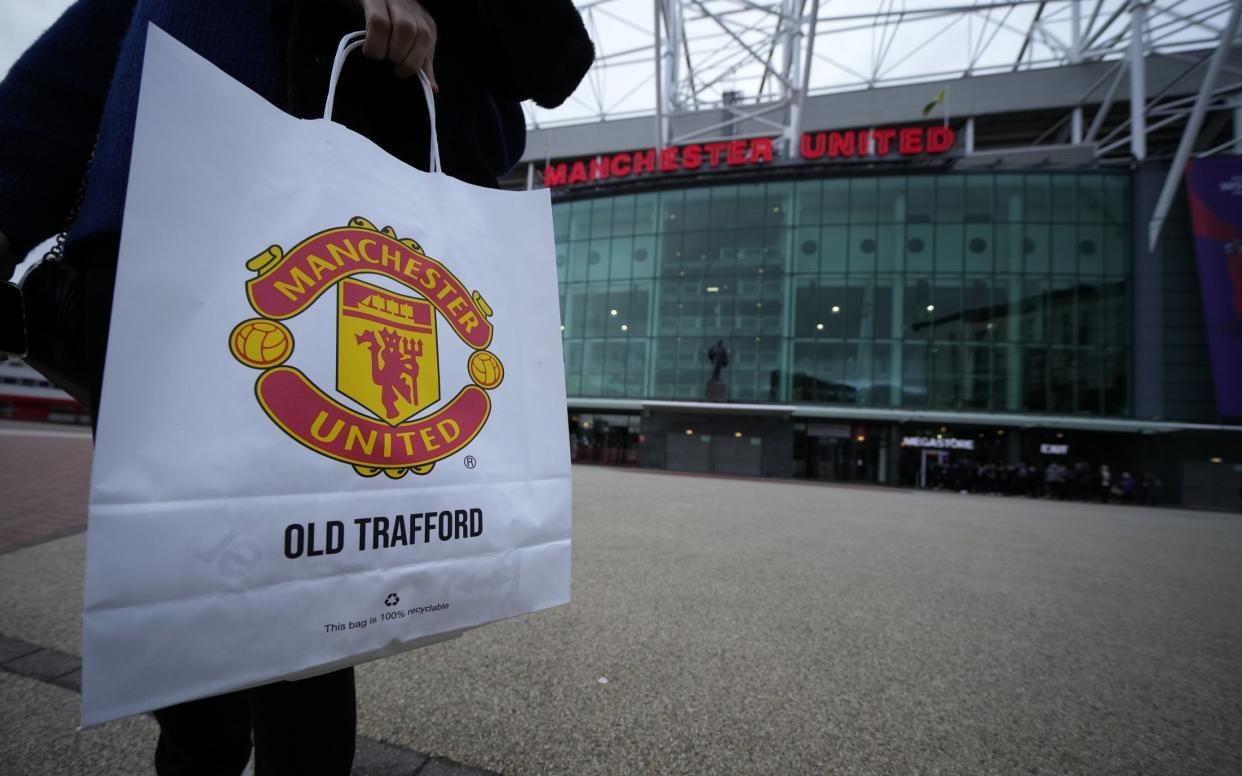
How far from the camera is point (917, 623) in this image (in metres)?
3.20

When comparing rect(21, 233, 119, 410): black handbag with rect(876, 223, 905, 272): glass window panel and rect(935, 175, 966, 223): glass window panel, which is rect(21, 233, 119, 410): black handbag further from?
rect(935, 175, 966, 223): glass window panel

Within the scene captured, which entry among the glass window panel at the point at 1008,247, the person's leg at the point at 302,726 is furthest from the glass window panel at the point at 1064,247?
the person's leg at the point at 302,726

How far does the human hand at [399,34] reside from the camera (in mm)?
894

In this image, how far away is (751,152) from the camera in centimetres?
2681

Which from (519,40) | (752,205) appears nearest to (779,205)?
(752,205)

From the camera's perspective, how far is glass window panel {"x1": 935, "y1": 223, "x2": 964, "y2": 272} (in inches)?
954

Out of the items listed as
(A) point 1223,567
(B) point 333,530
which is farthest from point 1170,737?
(A) point 1223,567

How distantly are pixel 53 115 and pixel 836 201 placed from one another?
28.9 metres

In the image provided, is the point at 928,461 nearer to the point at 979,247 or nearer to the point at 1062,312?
the point at 1062,312

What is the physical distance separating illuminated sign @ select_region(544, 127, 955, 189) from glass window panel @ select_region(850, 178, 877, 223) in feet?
4.22

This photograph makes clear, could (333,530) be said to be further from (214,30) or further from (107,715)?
(214,30)

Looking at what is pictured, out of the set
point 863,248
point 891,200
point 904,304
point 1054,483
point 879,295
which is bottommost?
point 1054,483

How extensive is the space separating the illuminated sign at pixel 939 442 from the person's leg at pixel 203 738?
28.1 metres

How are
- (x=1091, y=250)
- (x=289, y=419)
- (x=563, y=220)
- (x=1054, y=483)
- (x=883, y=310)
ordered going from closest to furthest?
1. (x=289, y=419)
2. (x=1054, y=483)
3. (x=1091, y=250)
4. (x=883, y=310)
5. (x=563, y=220)
